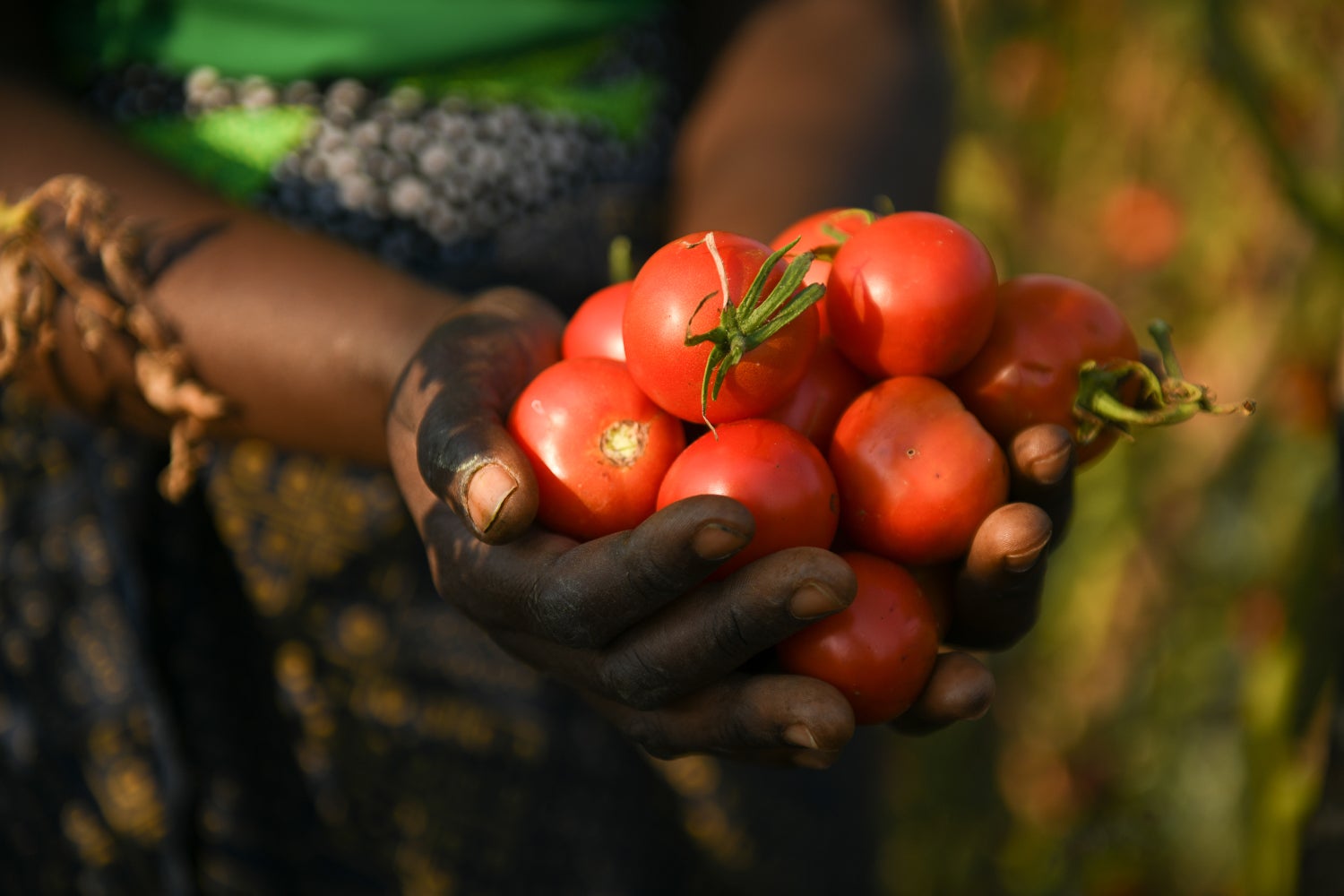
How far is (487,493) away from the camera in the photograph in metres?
0.95

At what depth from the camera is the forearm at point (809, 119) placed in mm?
1778

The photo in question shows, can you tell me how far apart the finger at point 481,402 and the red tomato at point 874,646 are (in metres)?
0.30

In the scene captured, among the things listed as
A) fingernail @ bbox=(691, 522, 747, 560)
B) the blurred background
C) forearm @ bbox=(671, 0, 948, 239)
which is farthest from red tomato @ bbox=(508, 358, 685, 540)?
the blurred background

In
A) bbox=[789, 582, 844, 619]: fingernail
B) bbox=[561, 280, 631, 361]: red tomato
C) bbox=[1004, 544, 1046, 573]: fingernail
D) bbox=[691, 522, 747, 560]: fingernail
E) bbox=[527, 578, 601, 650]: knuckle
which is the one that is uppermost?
bbox=[561, 280, 631, 361]: red tomato

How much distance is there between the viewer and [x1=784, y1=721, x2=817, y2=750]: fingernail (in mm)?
929

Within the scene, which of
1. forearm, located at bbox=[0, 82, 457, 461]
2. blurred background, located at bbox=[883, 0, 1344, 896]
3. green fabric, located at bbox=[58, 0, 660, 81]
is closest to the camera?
forearm, located at bbox=[0, 82, 457, 461]

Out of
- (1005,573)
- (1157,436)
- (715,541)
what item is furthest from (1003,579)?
(1157,436)

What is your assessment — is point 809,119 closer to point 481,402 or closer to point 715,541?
point 481,402

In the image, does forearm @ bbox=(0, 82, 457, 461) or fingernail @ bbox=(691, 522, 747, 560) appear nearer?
fingernail @ bbox=(691, 522, 747, 560)

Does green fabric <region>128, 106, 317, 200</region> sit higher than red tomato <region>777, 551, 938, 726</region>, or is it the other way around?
green fabric <region>128, 106, 317, 200</region>

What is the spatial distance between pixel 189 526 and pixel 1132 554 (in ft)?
7.37

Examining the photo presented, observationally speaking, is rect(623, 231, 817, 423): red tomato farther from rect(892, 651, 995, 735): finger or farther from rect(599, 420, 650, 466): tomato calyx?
rect(892, 651, 995, 735): finger

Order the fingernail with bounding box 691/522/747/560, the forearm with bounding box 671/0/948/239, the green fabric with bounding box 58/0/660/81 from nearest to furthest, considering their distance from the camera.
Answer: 1. the fingernail with bounding box 691/522/747/560
2. the green fabric with bounding box 58/0/660/81
3. the forearm with bounding box 671/0/948/239

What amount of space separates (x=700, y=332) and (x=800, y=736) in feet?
1.25
